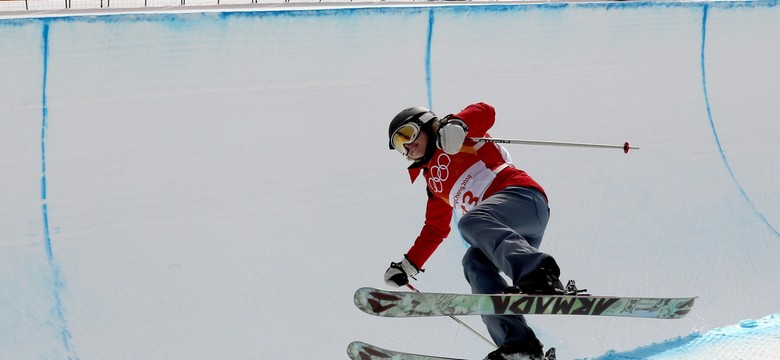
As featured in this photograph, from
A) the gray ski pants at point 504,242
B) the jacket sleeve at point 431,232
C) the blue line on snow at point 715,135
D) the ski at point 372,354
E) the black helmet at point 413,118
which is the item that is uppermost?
the blue line on snow at point 715,135

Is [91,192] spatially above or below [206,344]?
above

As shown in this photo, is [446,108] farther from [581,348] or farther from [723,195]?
[723,195]

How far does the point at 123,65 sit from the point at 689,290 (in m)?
3.66

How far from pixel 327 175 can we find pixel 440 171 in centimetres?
123

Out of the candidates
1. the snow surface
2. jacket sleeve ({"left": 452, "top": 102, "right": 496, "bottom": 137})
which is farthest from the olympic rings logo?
the snow surface

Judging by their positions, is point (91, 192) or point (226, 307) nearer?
point (91, 192)

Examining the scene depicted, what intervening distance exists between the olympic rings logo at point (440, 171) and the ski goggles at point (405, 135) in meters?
0.17

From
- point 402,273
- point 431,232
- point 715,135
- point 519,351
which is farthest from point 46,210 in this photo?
point 715,135

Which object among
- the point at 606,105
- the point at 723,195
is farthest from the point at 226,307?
the point at 723,195

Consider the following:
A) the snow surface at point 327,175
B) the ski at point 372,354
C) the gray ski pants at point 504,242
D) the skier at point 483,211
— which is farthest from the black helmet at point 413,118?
the snow surface at point 327,175

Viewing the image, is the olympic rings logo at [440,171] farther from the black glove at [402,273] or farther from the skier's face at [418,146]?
the black glove at [402,273]

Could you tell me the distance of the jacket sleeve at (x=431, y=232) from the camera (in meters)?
4.47

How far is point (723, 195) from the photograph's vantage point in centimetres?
703

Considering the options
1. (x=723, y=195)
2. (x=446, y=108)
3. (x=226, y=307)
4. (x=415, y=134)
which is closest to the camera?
(x=415, y=134)
